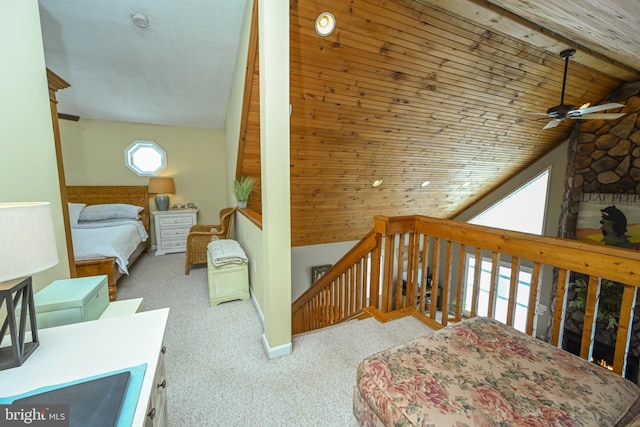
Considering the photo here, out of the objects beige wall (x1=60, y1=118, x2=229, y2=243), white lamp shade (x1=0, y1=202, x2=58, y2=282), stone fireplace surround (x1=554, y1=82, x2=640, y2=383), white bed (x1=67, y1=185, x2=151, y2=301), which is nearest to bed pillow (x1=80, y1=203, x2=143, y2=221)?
white bed (x1=67, y1=185, x2=151, y2=301)

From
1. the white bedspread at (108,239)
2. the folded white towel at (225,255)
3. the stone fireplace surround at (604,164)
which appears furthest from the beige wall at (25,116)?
the stone fireplace surround at (604,164)

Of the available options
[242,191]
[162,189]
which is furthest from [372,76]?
[162,189]

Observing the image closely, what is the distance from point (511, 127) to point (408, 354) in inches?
161

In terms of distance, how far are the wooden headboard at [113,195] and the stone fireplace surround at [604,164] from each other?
7.22 m

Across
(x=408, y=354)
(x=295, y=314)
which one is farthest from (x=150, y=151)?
(x=408, y=354)

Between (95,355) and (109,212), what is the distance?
3.96 meters

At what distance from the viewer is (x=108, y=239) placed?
9.53 ft

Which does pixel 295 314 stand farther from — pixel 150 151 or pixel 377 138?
pixel 150 151

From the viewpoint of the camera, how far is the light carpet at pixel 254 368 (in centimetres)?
137

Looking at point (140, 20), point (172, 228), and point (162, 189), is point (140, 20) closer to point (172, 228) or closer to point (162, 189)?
point (162, 189)

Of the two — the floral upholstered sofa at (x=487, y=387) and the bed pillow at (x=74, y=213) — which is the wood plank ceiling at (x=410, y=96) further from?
the bed pillow at (x=74, y=213)

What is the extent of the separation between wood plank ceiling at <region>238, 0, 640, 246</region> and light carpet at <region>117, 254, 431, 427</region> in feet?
6.15

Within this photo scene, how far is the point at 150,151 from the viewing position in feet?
15.1

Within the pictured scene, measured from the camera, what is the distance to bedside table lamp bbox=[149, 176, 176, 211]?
4.33 meters
